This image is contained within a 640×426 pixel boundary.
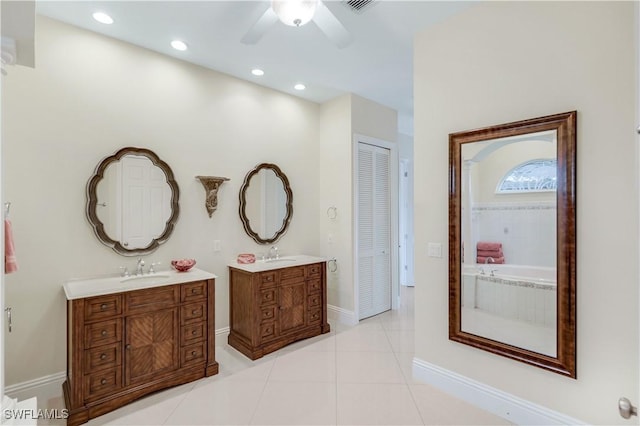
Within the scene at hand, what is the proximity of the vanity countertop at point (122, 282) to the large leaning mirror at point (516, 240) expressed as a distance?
7.15 ft

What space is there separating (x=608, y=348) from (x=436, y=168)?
1.53m

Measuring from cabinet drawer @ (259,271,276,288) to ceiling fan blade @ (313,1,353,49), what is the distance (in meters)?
2.20

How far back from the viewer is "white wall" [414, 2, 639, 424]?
170 centimetres

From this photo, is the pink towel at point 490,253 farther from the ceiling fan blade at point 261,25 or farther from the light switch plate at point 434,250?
the ceiling fan blade at point 261,25

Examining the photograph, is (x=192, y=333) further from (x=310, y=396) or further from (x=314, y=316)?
(x=314, y=316)

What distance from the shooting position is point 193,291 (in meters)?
2.65

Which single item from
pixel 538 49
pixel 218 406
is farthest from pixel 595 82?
pixel 218 406

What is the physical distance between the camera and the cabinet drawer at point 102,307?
215 cm

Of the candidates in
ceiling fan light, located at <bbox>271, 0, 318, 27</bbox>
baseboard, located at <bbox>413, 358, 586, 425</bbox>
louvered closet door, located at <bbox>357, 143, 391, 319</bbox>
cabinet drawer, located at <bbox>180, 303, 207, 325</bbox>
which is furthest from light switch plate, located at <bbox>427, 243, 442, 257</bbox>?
cabinet drawer, located at <bbox>180, 303, 207, 325</bbox>

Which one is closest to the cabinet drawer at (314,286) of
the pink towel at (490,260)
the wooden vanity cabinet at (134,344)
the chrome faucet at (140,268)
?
the wooden vanity cabinet at (134,344)

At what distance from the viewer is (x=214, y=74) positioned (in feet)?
11.1

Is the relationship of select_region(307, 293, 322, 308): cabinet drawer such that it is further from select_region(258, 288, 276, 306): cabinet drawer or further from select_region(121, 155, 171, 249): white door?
select_region(121, 155, 171, 249): white door

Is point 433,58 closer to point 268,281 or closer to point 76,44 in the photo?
point 268,281

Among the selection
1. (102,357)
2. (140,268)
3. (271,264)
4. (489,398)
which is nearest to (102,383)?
(102,357)
